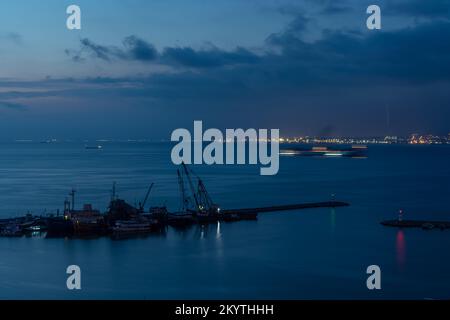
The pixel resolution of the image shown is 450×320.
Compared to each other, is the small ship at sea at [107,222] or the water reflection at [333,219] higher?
the small ship at sea at [107,222]

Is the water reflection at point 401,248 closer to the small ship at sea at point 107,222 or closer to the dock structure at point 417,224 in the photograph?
the dock structure at point 417,224

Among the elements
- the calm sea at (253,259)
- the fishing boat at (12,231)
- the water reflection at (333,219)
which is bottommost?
the calm sea at (253,259)

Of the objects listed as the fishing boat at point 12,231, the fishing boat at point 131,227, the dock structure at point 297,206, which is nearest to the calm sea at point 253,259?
the fishing boat at point 12,231

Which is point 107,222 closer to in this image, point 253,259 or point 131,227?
point 131,227

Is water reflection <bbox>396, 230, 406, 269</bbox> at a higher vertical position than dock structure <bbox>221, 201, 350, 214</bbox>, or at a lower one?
lower

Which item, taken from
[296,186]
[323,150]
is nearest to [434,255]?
[296,186]

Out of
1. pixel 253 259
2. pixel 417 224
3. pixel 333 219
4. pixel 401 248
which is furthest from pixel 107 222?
pixel 417 224

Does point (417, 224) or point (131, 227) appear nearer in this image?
point (131, 227)

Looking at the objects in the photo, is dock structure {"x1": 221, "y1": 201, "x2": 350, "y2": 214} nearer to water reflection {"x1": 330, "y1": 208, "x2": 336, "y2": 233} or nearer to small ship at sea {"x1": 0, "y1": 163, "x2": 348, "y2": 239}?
water reflection {"x1": 330, "y1": 208, "x2": 336, "y2": 233}

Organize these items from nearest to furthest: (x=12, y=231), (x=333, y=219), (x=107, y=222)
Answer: (x=12, y=231) → (x=107, y=222) → (x=333, y=219)

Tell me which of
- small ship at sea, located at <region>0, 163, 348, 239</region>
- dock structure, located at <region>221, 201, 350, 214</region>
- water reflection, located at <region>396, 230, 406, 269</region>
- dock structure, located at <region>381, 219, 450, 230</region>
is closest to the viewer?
water reflection, located at <region>396, 230, 406, 269</region>

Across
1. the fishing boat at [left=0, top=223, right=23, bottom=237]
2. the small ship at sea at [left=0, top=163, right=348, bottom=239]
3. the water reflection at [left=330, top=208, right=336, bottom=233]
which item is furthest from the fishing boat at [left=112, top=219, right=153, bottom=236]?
the water reflection at [left=330, top=208, right=336, bottom=233]
